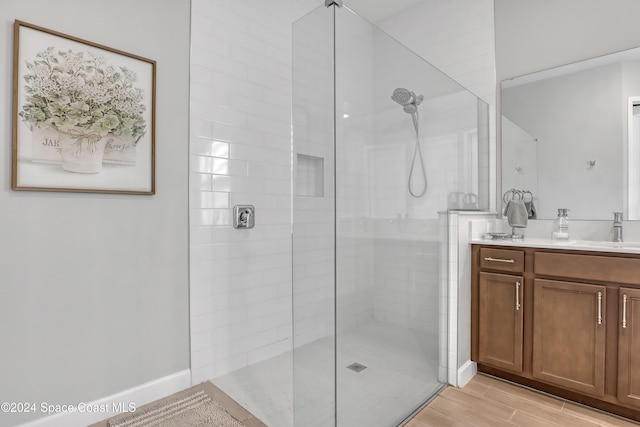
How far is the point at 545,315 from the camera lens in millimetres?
1997

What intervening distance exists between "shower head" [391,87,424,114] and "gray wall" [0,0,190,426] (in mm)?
1269

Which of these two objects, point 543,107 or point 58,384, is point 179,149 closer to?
point 58,384

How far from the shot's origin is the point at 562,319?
194 cm

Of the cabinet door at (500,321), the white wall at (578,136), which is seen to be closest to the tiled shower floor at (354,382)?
the cabinet door at (500,321)

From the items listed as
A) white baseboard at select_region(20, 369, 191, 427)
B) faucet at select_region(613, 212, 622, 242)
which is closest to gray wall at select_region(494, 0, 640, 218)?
faucet at select_region(613, 212, 622, 242)

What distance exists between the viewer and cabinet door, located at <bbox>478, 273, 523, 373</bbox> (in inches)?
82.3

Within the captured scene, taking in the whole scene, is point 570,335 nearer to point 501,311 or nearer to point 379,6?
point 501,311

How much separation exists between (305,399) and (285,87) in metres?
2.16

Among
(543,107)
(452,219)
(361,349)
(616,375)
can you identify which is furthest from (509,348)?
(543,107)

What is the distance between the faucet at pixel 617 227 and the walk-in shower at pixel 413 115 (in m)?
1.27

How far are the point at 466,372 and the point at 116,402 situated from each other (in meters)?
2.06

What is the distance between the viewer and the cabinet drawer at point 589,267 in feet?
5.74

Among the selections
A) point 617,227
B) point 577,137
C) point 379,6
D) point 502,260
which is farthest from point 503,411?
point 379,6

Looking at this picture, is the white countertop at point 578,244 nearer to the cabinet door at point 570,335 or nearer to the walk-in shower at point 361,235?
the cabinet door at point 570,335
